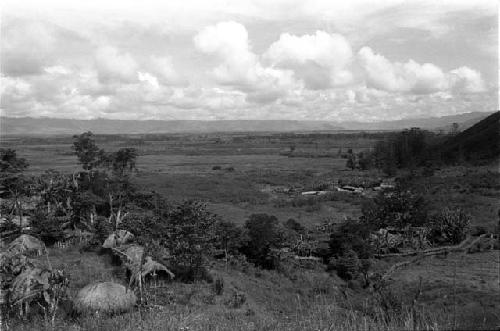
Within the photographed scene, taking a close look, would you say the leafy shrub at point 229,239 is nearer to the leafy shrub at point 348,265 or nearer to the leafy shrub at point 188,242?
the leafy shrub at point 188,242

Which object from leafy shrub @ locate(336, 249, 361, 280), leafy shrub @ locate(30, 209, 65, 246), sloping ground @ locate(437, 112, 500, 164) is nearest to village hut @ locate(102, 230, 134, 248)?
leafy shrub @ locate(30, 209, 65, 246)

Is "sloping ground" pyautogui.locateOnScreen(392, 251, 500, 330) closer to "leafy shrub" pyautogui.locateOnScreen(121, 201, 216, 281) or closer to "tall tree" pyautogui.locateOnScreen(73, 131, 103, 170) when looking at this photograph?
"leafy shrub" pyautogui.locateOnScreen(121, 201, 216, 281)

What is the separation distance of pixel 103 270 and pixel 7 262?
550 cm

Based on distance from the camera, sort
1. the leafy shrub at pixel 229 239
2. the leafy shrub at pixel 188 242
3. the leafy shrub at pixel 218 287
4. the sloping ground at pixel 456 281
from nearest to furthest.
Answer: the sloping ground at pixel 456 281
the leafy shrub at pixel 218 287
the leafy shrub at pixel 188 242
the leafy shrub at pixel 229 239

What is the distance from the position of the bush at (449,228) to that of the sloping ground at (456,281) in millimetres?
1740

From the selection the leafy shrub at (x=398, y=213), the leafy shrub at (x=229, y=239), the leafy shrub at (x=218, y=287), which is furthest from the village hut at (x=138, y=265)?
the leafy shrub at (x=398, y=213)

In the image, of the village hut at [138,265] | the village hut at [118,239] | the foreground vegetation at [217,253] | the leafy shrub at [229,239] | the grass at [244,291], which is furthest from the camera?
the leafy shrub at [229,239]

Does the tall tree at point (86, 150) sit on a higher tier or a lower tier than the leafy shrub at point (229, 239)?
higher

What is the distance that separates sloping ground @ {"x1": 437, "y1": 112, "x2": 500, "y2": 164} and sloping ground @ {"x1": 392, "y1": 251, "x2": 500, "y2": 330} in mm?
41928

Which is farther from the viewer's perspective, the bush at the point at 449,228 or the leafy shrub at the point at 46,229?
the bush at the point at 449,228

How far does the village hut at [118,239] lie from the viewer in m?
19.3

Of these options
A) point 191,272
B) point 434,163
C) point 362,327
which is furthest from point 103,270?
point 434,163

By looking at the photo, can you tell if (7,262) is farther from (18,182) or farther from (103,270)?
(18,182)

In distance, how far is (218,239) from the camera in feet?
65.2
